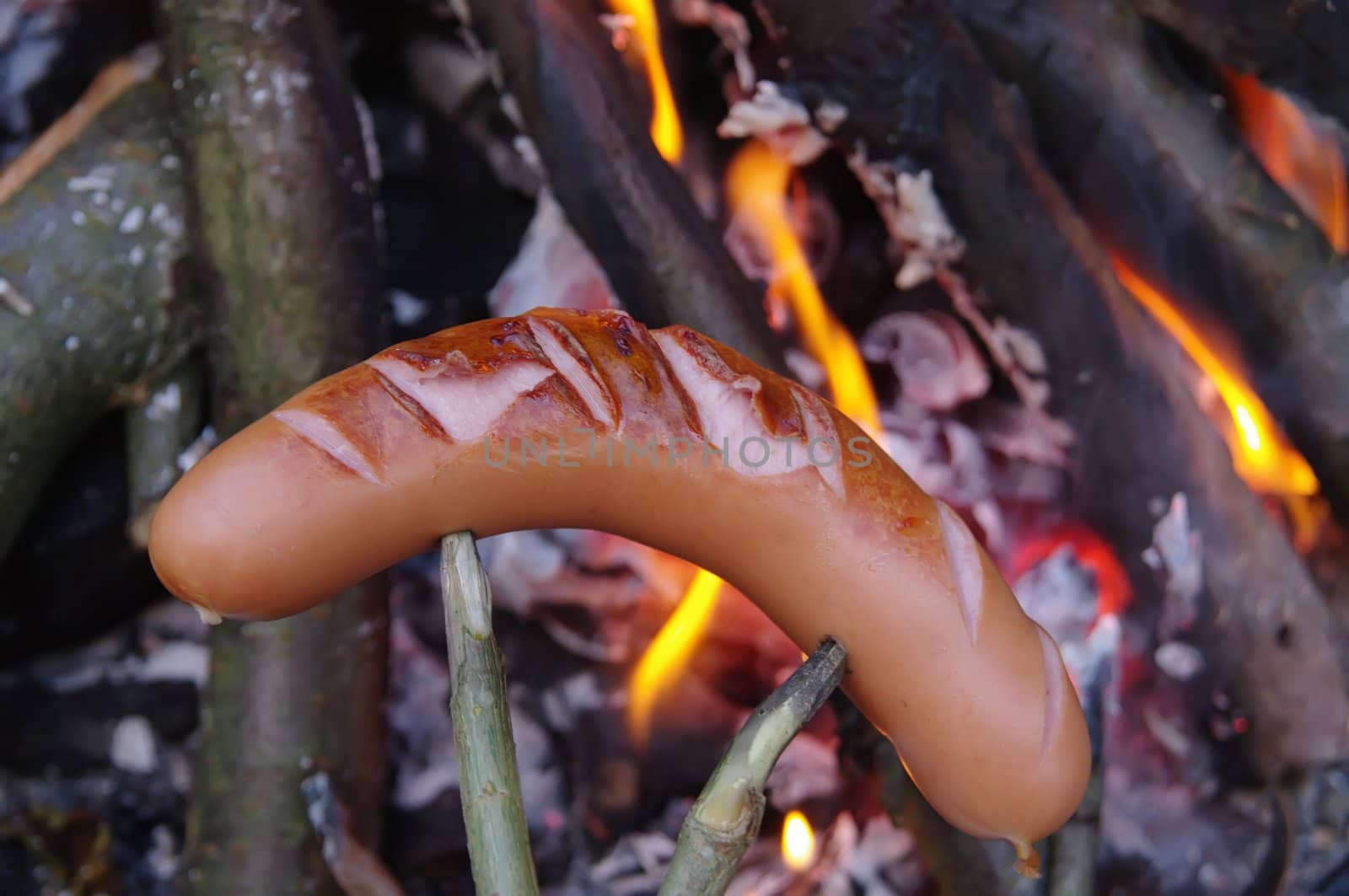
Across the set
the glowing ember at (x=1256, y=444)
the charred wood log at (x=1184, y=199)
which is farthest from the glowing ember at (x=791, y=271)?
the glowing ember at (x=1256, y=444)

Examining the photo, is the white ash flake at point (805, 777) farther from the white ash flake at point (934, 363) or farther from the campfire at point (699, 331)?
the white ash flake at point (934, 363)

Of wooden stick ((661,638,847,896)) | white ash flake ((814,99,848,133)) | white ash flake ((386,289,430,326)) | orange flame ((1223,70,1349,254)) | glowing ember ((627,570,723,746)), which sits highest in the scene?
orange flame ((1223,70,1349,254))

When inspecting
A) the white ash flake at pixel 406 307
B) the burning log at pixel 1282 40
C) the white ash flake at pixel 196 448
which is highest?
the burning log at pixel 1282 40

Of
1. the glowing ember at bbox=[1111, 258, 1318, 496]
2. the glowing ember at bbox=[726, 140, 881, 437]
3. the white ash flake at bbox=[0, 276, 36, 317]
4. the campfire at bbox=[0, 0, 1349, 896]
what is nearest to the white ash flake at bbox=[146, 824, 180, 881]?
the campfire at bbox=[0, 0, 1349, 896]

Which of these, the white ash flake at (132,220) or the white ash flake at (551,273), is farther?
the white ash flake at (551,273)

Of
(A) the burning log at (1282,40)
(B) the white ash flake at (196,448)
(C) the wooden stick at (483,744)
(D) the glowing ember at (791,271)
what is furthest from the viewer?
(D) the glowing ember at (791,271)

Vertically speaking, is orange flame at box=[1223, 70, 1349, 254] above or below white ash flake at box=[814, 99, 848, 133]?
above

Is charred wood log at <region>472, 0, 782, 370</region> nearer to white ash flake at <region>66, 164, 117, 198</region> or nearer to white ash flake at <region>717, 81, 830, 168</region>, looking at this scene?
white ash flake at <region>717, 81, 830, 168</region>
